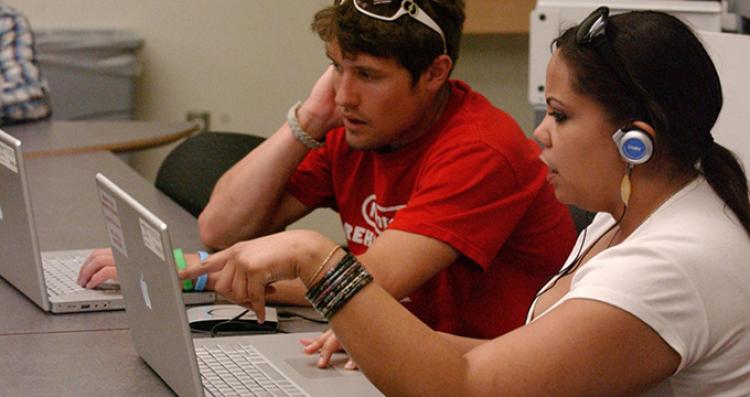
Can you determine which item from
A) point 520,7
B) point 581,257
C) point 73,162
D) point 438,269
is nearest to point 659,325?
point 581,257

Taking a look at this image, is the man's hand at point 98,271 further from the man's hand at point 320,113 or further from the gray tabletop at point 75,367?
the man's hand at point 320,113

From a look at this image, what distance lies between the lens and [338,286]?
1284 mm

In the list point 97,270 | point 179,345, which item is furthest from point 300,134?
point 179,345

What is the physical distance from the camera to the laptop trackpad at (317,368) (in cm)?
157

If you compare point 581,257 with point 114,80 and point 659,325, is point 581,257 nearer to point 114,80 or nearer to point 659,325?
point 659,325

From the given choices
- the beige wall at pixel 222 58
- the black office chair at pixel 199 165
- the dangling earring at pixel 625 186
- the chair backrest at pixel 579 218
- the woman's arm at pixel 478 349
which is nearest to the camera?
the woman's arm at pixel 478 349

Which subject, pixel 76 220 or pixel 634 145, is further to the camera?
pixel 76 220

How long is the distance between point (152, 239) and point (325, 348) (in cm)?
37

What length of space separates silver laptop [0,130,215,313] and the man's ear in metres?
0.53

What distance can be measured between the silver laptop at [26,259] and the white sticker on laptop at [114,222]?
317 millimetres

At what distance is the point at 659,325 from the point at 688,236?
0.37 feet

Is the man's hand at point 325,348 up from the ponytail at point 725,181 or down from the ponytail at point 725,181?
down

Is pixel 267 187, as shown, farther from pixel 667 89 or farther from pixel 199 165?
pixel 667 89

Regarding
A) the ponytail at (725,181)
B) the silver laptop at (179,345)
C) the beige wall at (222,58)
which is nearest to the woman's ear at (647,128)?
the ponytail at (725,181)
